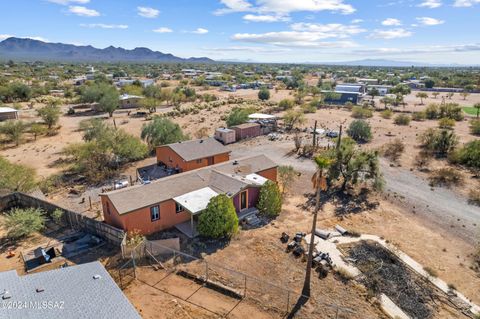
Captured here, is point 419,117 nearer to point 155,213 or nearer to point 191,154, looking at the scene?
point 191,154

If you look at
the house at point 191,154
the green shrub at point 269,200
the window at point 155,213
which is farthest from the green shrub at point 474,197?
the window at point 155,213

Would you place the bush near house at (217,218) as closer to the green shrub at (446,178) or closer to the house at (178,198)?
the house at (178,198)

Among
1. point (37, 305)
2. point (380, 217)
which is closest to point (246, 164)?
point (380, 217)

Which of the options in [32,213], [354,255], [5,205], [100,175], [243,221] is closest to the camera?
[354,255]

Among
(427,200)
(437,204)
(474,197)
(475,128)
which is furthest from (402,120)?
(437,204)

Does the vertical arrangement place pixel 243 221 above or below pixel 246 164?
below

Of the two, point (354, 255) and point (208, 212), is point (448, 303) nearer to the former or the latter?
point (354, 255)
